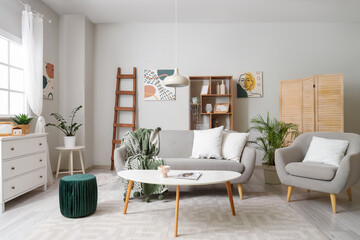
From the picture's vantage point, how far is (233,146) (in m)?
3.40

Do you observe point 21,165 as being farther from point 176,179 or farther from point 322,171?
point 322,171

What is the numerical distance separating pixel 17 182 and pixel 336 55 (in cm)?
589

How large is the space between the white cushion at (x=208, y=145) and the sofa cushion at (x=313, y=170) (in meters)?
0.92

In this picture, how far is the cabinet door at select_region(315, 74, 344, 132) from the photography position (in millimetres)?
4023

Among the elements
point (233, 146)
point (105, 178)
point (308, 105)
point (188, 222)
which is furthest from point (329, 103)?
point (105, 178)

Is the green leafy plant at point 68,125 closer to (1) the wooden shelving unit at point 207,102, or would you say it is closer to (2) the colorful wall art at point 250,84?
(1) the wooden shelving unit at point 207,102

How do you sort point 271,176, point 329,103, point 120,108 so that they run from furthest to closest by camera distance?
1. point 120,108
2. point 329,103
3. point 271,176

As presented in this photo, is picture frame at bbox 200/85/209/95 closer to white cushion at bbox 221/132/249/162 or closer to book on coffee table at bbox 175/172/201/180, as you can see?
white cushion at bbox 221/132/249/162

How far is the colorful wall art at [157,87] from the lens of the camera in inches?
201

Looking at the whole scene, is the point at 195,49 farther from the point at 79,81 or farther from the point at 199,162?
the point at 199,162

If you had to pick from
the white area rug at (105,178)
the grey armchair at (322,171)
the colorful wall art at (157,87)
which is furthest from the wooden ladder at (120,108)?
the grey armchair at (322,171)

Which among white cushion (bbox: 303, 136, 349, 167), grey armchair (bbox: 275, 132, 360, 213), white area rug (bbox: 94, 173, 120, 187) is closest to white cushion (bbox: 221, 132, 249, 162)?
grey armchair (bbox: 275, 132, 360, 213)

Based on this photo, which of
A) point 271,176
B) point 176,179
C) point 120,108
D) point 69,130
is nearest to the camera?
point 176,179

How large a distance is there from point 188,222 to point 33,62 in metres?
3.23
